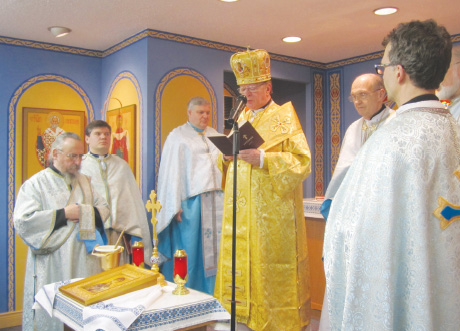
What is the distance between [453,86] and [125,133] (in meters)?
3.57

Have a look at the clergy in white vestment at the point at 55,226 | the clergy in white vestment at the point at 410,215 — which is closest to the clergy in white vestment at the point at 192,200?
the clergy in white vestment at the point at 55,226

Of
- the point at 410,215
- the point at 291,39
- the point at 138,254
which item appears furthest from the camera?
the point at 291,39

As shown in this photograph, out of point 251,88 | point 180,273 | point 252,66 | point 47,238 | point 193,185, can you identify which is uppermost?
point 252,66

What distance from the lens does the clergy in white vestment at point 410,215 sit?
157cm

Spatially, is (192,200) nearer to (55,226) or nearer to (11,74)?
A: (55,226)

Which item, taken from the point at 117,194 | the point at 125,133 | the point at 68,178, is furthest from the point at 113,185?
the point at 125,133

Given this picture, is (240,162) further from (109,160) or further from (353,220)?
(353,220)

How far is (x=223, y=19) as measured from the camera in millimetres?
4727

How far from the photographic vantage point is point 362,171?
5.46 ft

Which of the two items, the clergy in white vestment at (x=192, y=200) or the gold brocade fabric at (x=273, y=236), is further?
the clergy in white vestment at (x=192, y=200)

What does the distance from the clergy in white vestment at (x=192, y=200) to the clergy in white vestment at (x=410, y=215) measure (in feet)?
10.4

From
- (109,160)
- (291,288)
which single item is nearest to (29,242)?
(109,160)

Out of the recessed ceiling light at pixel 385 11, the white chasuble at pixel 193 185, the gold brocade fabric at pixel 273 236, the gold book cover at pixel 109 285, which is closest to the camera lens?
the gold book cover at pixel 109 285

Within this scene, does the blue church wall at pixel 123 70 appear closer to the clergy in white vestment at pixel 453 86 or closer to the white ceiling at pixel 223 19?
the white ceiling at pixel 223 19
